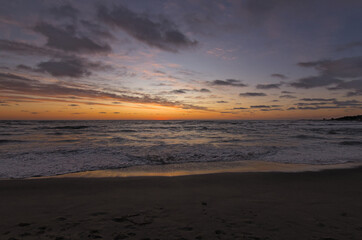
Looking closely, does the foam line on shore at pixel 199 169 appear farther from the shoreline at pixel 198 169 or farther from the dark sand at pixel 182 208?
the dark sand at pixel 182 208

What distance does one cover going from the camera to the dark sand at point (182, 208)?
11.0ft

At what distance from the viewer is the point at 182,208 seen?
4.32 meters

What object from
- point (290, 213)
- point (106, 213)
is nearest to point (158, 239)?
point (106, 213)

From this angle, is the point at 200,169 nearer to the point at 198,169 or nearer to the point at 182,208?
the point at 198,169

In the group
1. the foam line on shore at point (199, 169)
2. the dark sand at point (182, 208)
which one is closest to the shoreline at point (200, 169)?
the foam line on shore at point (199, 169)

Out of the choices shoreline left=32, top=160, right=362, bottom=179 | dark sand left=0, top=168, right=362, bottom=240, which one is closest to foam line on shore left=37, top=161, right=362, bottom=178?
shoreline left=32, top=160, right=362, bottom=179

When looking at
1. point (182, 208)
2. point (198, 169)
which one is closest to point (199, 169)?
point (198, 169)

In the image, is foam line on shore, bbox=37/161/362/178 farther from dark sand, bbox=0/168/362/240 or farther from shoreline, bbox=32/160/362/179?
dark sand, bbox=0/168/362/240

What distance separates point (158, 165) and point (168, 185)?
3.10 metres

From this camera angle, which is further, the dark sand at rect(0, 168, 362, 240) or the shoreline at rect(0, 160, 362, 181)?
the shoreline at rect(0, 160, 362, 181)

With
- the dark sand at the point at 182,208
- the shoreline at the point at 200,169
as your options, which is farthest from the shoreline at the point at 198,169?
the dark sand at the point at 182,208

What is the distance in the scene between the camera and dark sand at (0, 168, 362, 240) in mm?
3352

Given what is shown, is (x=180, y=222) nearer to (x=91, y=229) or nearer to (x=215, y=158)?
(x=91, y=229)

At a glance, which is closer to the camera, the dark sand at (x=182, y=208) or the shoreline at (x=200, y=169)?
the dark sand at (x=182, y=208)
